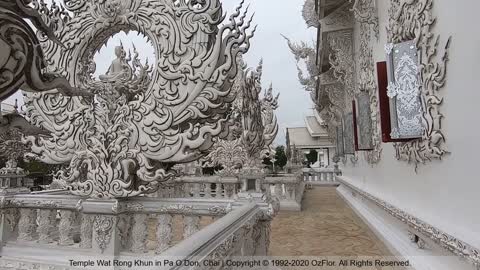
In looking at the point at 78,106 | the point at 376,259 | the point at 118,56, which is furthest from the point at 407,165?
the point at 78,106

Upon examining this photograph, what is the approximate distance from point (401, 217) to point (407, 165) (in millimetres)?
426

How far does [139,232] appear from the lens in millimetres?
2600

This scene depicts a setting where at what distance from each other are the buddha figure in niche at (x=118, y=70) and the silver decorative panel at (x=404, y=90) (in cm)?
206

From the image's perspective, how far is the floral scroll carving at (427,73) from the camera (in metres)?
1.90

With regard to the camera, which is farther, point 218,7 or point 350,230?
point 350,230

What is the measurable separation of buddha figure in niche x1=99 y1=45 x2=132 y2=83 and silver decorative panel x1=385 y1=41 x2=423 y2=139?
2.06 meters

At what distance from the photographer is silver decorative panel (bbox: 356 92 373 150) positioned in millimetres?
3898

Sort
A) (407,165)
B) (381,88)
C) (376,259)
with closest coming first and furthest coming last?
Answer: (381,88) < (407,165) < (376,259)

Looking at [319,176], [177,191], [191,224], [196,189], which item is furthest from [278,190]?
[319,176]

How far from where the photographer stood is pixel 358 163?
597cm

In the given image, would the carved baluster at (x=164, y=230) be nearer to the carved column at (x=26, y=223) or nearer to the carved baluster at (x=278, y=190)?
the carved column at (x=26, y=223)

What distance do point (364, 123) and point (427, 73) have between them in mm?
1987

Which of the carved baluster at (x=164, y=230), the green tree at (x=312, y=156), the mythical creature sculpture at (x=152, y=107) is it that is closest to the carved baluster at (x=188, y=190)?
the mythical creature sculpture at (x=152, y=107)

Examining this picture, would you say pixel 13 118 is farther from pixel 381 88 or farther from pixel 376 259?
pixel 376 259
